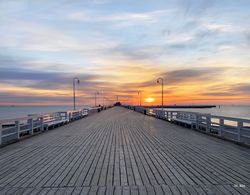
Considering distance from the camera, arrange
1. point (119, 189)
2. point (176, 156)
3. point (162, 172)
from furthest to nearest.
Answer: point (176, 156), point (162, 172), point (119, 189)

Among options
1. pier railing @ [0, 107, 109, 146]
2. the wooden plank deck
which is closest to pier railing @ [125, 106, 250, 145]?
the wooden plank deck

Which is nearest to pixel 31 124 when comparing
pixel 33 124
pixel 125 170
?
pixel 33 124

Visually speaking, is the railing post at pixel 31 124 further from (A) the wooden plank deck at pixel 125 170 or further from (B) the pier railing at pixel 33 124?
(A) the wooden plank deck at pixel 125 170

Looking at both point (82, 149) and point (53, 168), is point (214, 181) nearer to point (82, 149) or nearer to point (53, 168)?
point (53, 168)

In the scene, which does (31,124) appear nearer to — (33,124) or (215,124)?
(33,124)

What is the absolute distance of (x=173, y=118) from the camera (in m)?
28.6

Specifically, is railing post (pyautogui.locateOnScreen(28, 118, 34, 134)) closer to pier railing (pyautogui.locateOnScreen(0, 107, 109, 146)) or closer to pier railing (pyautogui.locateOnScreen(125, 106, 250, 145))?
pier railing (pyautogui.locateOnScreen(0, 107, 109, 146))

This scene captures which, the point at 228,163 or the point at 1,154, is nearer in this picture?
the point at 228,163

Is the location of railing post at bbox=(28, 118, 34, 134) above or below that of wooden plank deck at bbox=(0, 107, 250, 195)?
above

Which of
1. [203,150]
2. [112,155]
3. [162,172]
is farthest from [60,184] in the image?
[203,150]

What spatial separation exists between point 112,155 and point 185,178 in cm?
360

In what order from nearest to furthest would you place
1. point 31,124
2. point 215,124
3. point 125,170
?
point 125,170 < point 215,124 < point 31,124

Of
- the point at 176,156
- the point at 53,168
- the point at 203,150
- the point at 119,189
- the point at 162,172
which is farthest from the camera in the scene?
the point at 203,150

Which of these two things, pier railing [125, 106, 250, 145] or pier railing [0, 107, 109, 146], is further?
pier railing [0, 107, 109, 146]
